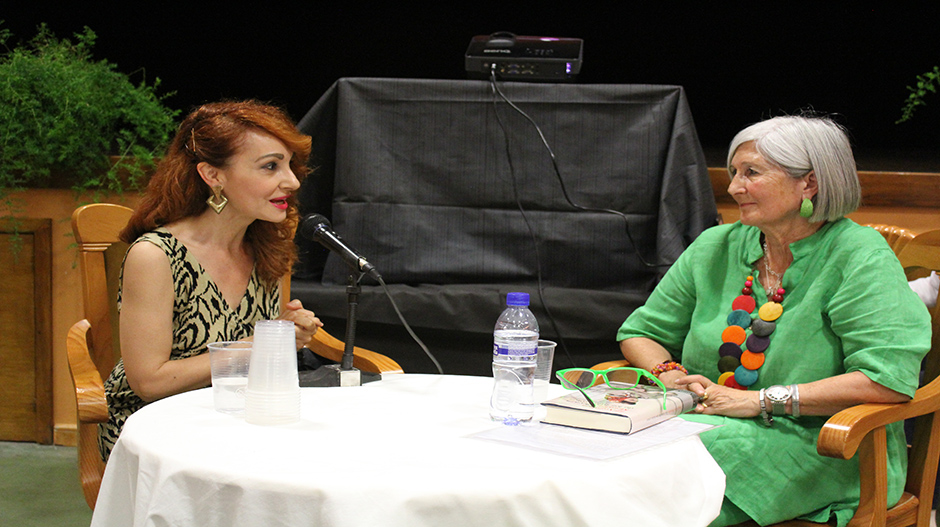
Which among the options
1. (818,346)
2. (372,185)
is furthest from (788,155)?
(372,185)

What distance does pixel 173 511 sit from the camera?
1.08 meters

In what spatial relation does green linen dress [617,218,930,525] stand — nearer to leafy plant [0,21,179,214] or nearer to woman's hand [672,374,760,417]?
woman's hand [672,374,760,417]

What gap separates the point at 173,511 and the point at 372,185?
1751 mm

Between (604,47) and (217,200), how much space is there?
2.91m

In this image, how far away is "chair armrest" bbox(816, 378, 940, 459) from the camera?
1.42 metres

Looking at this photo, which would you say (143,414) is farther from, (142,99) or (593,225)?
(142,99)

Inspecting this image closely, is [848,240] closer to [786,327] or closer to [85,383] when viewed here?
[786,327]

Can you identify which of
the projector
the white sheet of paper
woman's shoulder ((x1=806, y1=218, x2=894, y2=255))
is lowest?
the white sheet of paper

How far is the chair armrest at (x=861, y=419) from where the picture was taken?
4.65ft

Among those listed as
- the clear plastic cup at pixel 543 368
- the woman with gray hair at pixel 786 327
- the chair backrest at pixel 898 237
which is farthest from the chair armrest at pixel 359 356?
the chair backrest at pixel 898 237

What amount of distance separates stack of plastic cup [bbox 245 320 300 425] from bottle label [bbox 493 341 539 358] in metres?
0.38

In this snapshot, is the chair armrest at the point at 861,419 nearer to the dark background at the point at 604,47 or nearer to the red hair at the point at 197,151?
the red hair at the point at 197,151

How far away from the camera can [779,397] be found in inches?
66.0

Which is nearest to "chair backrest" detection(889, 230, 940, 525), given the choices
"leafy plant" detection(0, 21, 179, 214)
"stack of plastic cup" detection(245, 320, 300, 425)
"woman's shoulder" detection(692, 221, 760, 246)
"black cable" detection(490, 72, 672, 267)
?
"woman's shoulder" detection(692, 221, 760, 246)
